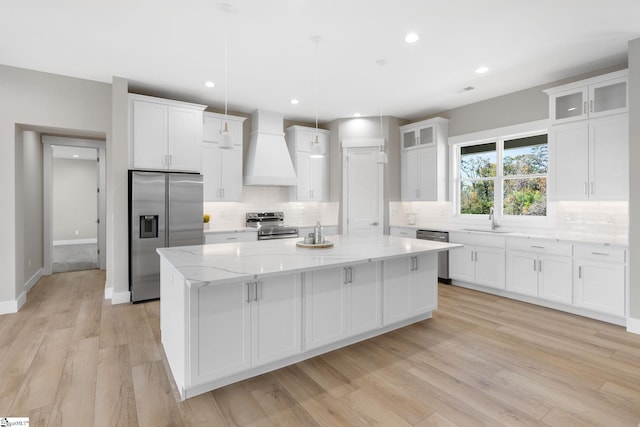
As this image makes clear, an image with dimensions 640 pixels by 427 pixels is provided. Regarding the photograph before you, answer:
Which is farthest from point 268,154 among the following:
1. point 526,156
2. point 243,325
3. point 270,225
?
point 526,156

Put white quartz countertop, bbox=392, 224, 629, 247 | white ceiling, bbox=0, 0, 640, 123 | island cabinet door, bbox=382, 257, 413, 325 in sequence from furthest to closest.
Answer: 1. white quartz countertop, bbox=392, 224, 629, 247
2. island cabinet door, bbox=382, 257, 413, 325
3. white ceiling, bbox=0, 0, 640, 123

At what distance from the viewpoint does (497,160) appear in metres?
5.29

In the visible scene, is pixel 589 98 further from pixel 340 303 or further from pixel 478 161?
pixel 340 303

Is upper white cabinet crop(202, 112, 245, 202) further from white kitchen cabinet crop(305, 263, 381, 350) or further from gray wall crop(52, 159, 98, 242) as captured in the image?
gray wall crop(52, 159, 98, 242)

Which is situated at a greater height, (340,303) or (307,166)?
(307,166)

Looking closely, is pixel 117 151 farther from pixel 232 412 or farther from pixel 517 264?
pixel 517 264

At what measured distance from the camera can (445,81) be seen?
4539mm

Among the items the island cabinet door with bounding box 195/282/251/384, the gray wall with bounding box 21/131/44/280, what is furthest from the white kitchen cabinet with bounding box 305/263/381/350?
the gray wall with bounding box 21/131/44/280

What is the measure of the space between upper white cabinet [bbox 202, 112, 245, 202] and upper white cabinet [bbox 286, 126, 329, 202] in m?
1.09

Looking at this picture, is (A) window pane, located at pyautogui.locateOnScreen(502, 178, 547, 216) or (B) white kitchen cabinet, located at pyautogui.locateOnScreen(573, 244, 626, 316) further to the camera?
(A) window pane, located at pyautogui.locateOnScreen(502, 178, 547, 216)

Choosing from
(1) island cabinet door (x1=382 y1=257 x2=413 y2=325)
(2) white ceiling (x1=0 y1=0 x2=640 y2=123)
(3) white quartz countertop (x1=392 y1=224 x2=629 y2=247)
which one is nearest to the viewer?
(2) white ceiling (x1=0 y1=0 x2=640 y2=123)

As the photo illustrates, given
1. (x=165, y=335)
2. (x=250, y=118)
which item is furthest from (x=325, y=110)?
(x=165, y=335)

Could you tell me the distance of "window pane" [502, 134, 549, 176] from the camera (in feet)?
15.7

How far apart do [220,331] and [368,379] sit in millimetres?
1185
